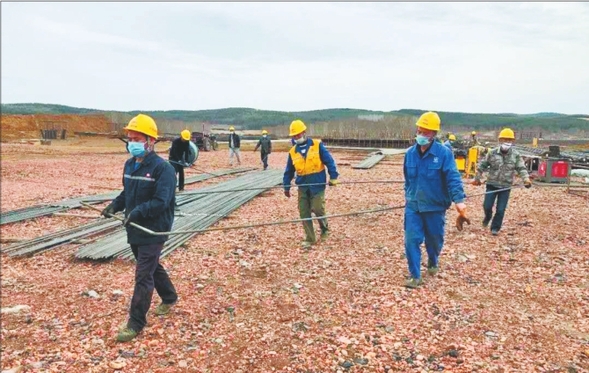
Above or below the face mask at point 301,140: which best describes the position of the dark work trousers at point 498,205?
below

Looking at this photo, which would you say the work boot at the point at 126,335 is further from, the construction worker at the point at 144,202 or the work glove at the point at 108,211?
the work glove at the point at 108,211

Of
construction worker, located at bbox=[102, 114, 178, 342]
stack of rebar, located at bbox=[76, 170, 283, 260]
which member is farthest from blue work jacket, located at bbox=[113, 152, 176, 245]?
stack of rebar, located at bbox=[76, 170, 283, 260]

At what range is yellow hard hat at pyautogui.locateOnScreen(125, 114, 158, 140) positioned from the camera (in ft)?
13.4

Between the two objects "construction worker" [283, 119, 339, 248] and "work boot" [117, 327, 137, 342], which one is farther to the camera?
"construction worker" [283, 119, 339, 248]

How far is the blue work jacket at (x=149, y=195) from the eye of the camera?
4.02 m

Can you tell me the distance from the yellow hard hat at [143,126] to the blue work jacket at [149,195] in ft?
0.62

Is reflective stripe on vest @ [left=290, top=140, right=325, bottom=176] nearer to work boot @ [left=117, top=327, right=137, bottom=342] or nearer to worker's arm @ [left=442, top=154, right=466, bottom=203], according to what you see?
worker's arm @ [left=442, top=154, right=466, bottom=203]

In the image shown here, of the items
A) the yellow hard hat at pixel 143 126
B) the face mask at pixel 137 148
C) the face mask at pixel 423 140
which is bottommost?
the face mask at pixel 137 148

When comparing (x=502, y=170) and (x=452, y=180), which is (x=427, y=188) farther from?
(x=502, y=170)

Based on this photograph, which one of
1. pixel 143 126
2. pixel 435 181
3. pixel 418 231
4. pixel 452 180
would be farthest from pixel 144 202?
pixel 452 180

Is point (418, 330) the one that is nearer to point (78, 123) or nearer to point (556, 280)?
point (556, 280)

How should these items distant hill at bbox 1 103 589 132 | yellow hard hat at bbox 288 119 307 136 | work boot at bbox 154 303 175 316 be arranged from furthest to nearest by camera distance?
1. distant hill at bbox 1 103 589 132
2. yellow hard hat at bbox 288 119 307 136
3. work boot at bbox 154 303 175 316

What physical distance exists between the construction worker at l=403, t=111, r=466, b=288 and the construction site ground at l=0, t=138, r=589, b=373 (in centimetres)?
57

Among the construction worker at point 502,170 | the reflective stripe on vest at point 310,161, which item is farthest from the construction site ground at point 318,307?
the reflective stripe on vest at point 310,161
